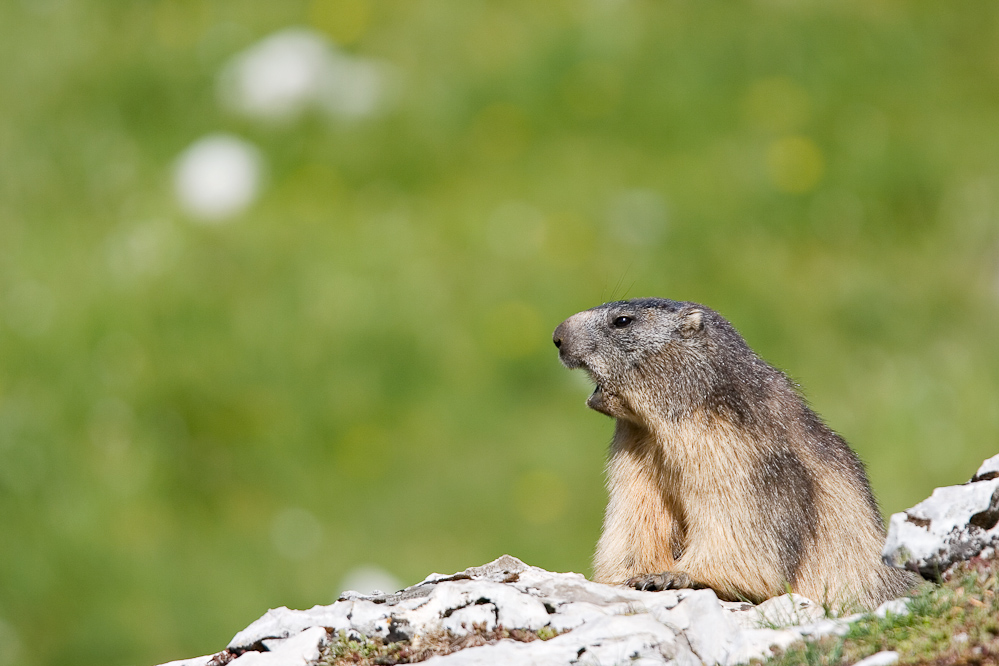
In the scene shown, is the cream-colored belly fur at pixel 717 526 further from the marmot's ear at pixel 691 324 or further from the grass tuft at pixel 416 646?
the grass tuft at pixel 416 646

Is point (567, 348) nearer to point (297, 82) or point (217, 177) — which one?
point (217, 177)

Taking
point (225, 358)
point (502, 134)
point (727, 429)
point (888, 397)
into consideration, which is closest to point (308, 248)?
point (225, 358)

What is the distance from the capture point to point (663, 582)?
824 cm

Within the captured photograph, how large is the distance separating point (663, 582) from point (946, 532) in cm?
172

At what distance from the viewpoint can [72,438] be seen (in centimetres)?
1582

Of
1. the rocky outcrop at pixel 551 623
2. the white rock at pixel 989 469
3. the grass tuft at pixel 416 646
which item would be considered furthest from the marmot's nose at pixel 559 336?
the white rock at pixel 989 469

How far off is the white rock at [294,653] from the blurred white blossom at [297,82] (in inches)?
465

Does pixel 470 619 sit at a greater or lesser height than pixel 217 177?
lesser

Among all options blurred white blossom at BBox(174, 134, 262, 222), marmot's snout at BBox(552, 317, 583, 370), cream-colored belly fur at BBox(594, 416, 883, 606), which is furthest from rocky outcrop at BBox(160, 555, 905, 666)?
blurred white blossom at BBox(174, 134, 262, 222)

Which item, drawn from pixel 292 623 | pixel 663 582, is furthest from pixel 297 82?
pixel 663 582

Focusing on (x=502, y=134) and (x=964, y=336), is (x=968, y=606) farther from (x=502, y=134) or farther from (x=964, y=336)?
(x=502, y=134)

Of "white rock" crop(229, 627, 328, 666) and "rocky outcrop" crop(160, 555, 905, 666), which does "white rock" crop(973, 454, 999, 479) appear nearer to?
"rocky outcrop" crop(160, 555, 905, 666)

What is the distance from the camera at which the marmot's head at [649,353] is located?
29.1ft

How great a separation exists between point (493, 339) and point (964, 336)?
19.1 ft
